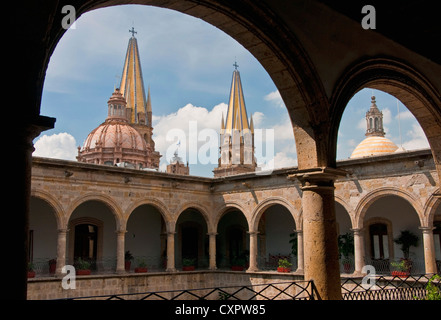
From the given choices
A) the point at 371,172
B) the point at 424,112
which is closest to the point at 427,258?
the point at 371,172

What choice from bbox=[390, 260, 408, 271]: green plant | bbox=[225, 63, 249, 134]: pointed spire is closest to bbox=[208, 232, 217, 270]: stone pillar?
bbox=[390, 260, 408, 271]: green plant

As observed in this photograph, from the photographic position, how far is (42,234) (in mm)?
16719

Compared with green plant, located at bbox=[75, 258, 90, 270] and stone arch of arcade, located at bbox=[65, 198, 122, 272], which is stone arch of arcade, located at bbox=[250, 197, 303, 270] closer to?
stone arch of arcade, located at bbox=[65, 198, 122, 272]

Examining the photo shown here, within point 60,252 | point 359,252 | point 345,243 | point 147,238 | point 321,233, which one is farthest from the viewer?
point 147,238

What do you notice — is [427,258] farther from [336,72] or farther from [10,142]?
[10,142]

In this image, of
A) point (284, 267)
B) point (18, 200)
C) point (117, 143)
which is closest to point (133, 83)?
point (117, 143)

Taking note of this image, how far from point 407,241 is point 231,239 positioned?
765cm

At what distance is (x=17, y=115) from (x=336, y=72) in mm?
3826

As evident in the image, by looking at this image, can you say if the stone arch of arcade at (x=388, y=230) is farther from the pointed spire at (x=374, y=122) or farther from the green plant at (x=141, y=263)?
the pointed spire at (x=374, y=122)

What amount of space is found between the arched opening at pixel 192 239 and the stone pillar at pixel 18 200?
1682cm

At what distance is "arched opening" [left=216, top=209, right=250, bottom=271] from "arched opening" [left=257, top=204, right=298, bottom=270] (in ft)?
2.51

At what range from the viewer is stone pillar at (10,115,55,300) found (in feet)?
9.92

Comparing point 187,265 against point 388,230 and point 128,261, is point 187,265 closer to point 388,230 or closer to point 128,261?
point 128,261

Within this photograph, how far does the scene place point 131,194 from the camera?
1655 centimetres
